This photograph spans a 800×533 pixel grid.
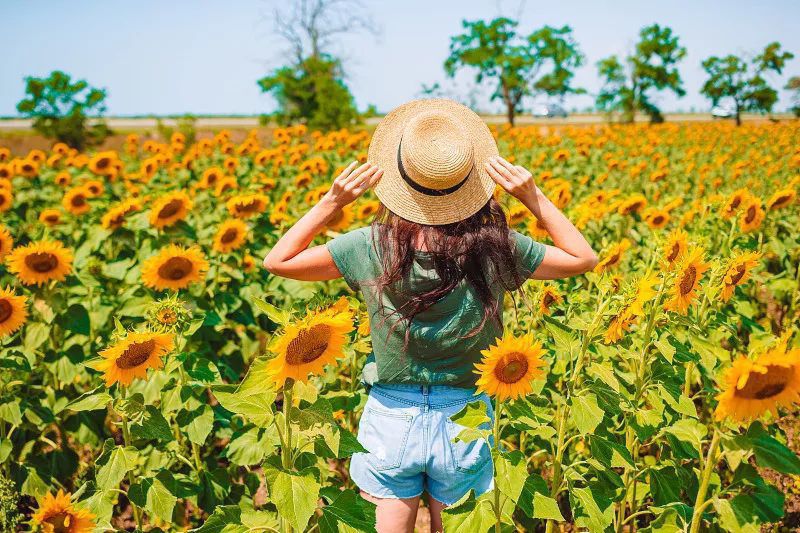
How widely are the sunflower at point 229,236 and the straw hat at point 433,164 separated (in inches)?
85.7

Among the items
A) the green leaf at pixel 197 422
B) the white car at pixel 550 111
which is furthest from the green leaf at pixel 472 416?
the white car at pixel 550 111

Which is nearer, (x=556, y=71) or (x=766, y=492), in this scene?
(x=766, y=492)

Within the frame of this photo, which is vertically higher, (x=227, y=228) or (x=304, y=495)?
(x=227, y=228)

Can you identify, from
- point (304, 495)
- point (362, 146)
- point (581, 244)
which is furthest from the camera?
point (362, 146)

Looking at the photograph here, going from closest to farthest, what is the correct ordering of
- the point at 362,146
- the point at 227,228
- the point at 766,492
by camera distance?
1. the point at 766,492
2. the point at 227,228
3. the point at 362,146

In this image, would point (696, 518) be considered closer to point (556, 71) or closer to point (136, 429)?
point (136, 429)

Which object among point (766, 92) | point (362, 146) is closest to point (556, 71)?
point (766, 92)

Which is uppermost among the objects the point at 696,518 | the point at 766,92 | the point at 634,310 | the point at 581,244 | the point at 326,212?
the point at 766,92

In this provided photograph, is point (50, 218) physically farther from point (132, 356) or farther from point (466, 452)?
point (466, 452)

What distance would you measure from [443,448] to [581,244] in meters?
0.82

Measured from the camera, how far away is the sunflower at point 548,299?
2750 millimetres

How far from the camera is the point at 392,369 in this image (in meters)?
2.02

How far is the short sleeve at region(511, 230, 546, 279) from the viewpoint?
195 cm

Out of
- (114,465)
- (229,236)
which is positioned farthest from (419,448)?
(229,236)
